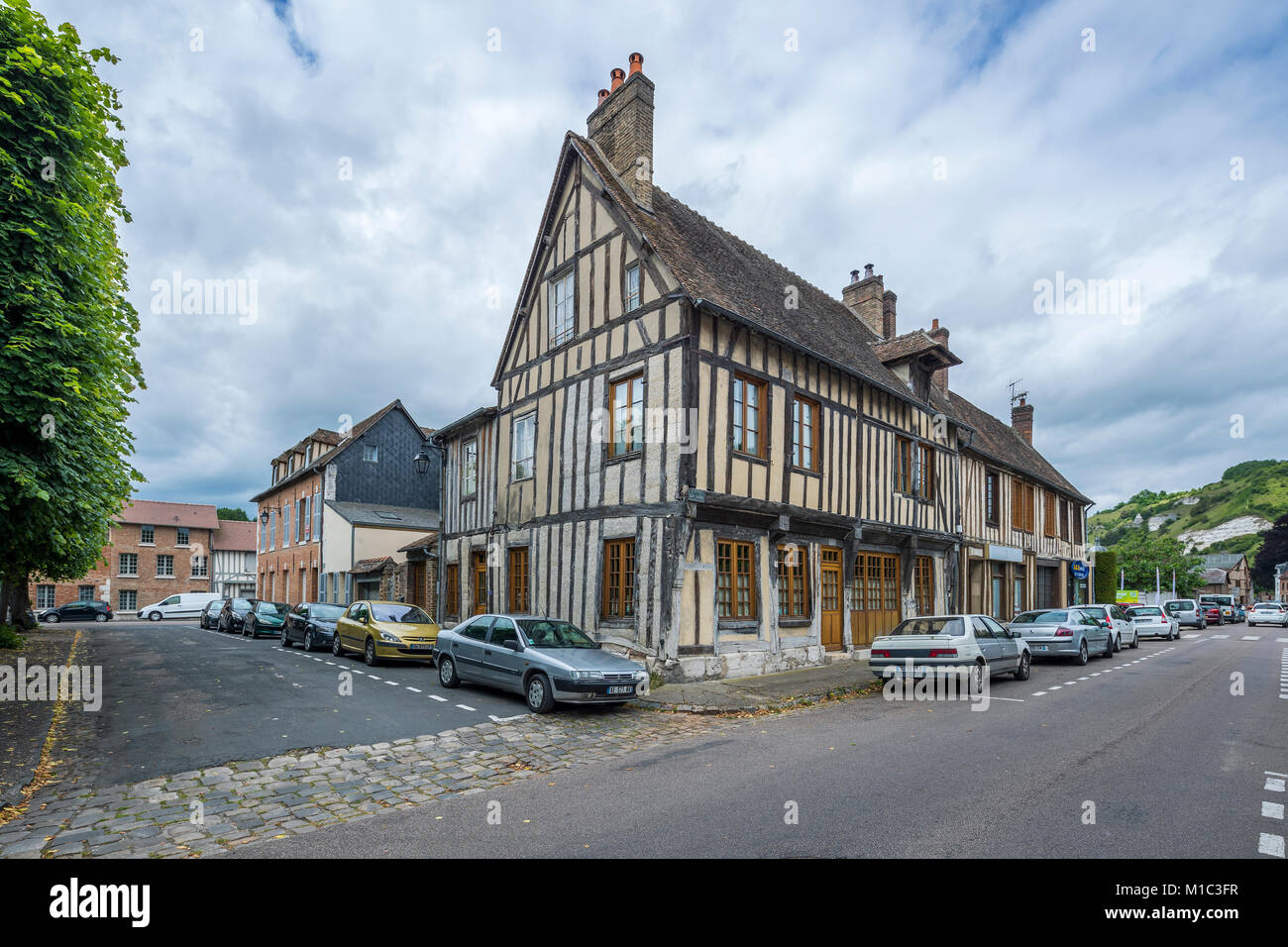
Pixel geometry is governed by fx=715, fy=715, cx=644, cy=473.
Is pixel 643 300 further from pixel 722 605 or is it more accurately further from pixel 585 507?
pixel 722 605

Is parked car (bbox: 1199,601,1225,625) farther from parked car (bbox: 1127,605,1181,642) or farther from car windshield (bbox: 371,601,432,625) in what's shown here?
car windshield (bbox: 371,601,432,625)

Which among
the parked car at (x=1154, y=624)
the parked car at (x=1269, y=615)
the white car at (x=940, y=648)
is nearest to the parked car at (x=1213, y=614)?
the parked car at (x=1269, y=615)

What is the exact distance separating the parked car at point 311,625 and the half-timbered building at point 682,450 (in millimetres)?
Result: 3329

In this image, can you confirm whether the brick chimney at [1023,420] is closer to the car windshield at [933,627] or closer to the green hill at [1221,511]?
the car windshield at [933,627]

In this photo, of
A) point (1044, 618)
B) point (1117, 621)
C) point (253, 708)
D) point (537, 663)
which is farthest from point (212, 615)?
point (1117, 621)

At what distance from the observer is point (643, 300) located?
13.8 meters

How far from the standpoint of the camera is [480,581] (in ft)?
62.9

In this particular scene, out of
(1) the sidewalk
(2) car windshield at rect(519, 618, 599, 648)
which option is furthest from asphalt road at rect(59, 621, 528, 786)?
(1) the sidewalk

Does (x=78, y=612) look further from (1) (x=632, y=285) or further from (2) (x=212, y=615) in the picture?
(1) (x=632, y=285)

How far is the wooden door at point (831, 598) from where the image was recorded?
15.8m

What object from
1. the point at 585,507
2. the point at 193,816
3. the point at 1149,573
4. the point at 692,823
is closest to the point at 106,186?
the point at 193,816

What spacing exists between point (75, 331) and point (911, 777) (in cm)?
963

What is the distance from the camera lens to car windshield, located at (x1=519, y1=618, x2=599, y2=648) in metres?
10.8

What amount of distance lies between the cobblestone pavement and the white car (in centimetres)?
494
